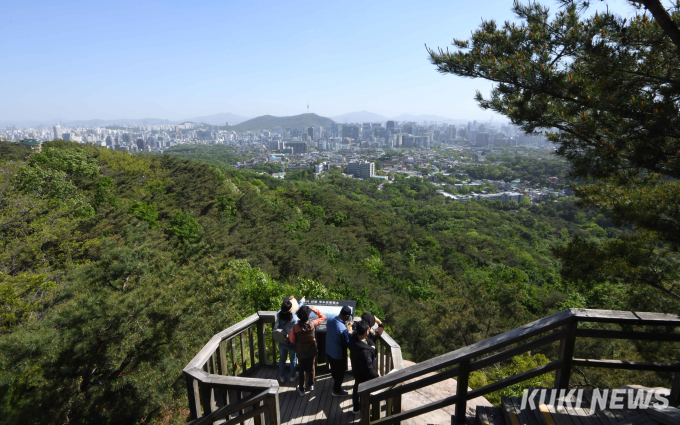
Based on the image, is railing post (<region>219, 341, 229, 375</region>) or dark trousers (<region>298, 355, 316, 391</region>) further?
dark trousers (<region>298, 355, 316, 391</region>)

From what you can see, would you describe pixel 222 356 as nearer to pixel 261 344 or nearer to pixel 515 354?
pixel 261 344

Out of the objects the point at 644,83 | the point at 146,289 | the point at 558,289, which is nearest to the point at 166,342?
the point at 146,289

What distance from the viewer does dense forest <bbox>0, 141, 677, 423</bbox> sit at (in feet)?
16.1

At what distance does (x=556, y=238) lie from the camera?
152ft

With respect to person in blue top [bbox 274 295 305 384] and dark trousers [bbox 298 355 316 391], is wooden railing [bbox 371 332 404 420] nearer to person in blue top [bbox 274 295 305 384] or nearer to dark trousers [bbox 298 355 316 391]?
dark trousers [bbox 298 355 316 391]

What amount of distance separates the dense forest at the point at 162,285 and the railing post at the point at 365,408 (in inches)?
136

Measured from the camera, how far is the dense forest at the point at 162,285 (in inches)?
193

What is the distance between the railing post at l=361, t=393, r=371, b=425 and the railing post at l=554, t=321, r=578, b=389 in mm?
1184

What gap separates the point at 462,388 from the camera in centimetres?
207

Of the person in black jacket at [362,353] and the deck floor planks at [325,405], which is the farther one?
the deck floor planks at [325,405]

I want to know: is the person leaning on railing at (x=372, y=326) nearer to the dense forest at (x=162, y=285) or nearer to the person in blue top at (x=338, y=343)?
the person in blue top at (x=338, y=343)

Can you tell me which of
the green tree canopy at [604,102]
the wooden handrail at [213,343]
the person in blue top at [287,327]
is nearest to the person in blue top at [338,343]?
the person in blue top at [287,327]

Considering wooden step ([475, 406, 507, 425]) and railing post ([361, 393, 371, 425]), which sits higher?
railing post ([361, 393, 371, 425])

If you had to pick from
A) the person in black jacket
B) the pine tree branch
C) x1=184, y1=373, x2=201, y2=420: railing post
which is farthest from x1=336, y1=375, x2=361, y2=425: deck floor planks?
the pine tree branch
